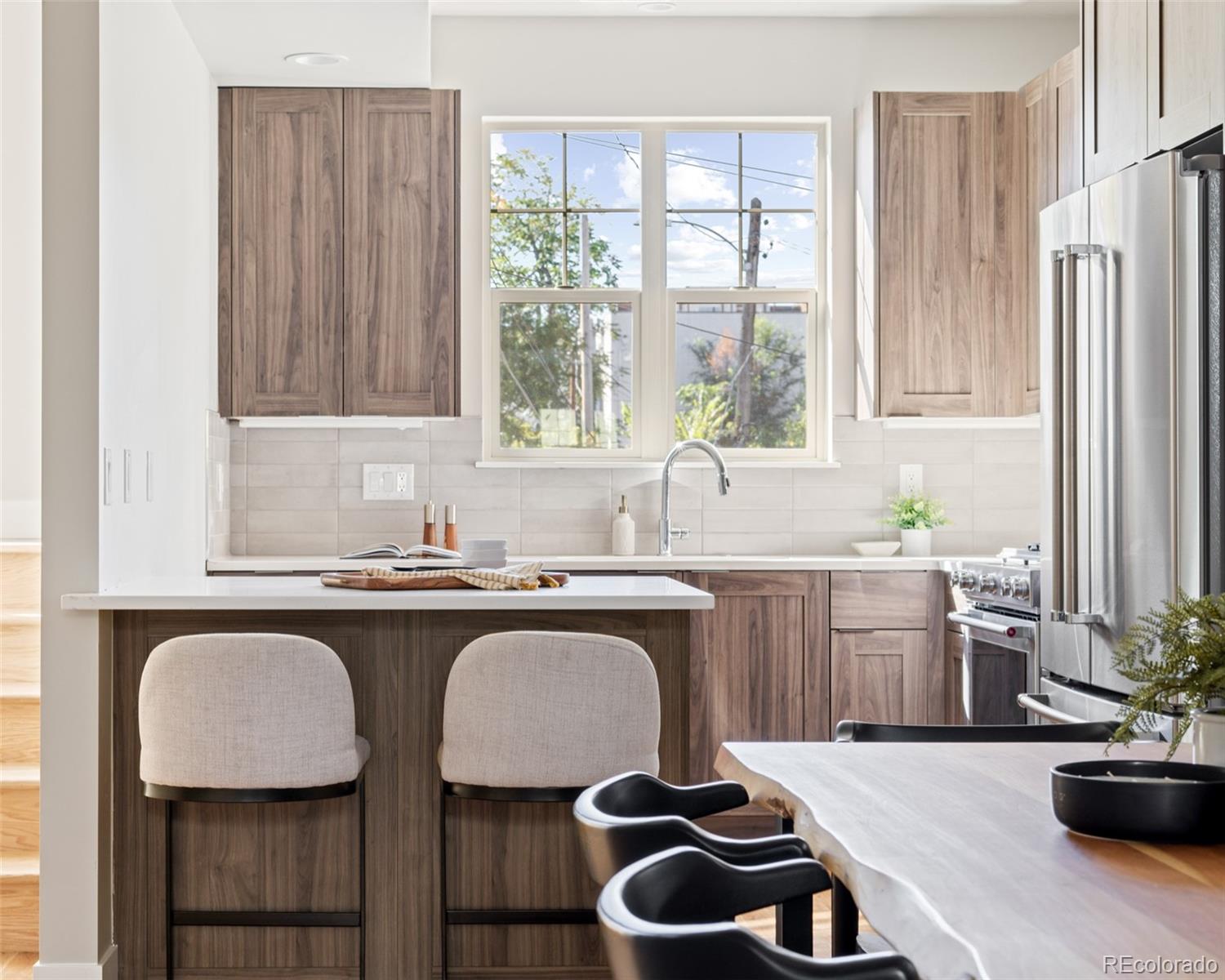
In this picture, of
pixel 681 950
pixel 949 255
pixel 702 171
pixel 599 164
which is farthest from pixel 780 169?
pixel 681 950

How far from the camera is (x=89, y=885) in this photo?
2.80 m

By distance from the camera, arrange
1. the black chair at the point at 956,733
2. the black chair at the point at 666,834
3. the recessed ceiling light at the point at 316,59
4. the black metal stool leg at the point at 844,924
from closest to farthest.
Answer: the black chair at the point at 666,834
the black metal stool leg at the point at 844,924
the black chair at the point at 956,733
the recessed ceiling light at the point at 316,59

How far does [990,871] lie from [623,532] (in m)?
3.50

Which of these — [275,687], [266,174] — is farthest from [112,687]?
[266,174]

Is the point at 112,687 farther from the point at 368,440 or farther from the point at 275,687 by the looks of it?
the point at 368,440

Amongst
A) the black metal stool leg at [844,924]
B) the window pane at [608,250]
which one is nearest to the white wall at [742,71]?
the window pane at [608,250]

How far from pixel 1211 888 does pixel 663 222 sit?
13.4 ft

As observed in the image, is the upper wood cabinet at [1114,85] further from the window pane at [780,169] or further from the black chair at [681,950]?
the black chair at [681,950]

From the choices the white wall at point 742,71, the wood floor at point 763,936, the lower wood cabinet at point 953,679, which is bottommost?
the wood floor at point 763,936

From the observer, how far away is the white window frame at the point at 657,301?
486cm

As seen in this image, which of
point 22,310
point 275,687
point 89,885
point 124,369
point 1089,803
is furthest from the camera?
point 22,310

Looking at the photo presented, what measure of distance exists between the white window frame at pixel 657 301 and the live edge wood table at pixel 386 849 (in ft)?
6.79

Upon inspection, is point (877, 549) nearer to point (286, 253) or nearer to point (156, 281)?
point (286, 253)

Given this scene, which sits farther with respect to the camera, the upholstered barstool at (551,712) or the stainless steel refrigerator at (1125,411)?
the stainless steel refrigerator at (1125,411)
